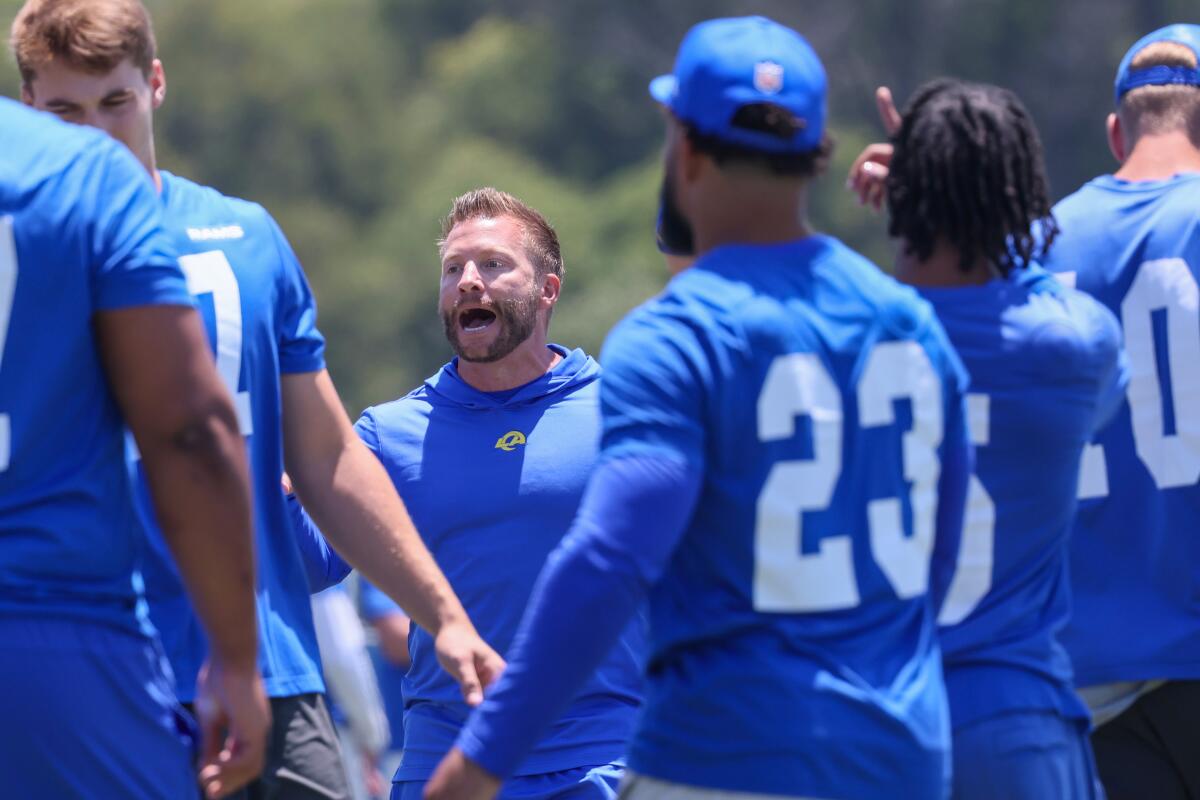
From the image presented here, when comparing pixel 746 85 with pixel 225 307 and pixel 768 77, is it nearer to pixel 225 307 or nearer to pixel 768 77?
pixel 768 77

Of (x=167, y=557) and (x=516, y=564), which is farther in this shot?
(x=516, y=564)

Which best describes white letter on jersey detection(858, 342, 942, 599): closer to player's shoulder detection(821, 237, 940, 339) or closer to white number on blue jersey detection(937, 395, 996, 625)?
player's shoulder detection(821, 237, 940, 339)

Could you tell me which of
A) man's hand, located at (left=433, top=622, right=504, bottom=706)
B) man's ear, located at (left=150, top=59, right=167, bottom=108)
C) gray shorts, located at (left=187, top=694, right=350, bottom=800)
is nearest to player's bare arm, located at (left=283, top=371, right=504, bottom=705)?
man's hand, located at (left=433, top=622, right=504, bottom=706)

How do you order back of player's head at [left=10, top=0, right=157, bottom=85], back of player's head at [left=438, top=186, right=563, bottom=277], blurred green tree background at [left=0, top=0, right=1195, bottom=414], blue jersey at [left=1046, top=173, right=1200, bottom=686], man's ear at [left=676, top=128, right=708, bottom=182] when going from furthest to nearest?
blurred green tree background at [left=0, top=0, right=1195, bottom=414] → back of player's head at [left=438, top=186, right=563, bottom=277] → blue jersey at [left=1046, top=173, right=1200, bottom=686] → back of player's head at [left=10, top=0, right=157, bottom=85] → man's ear at [left=676, top=128, right=708, bottom=182]

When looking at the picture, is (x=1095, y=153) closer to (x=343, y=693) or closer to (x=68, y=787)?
(x=343, y=693)

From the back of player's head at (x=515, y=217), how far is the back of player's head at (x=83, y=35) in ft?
6.40

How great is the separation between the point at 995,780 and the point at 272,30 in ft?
169

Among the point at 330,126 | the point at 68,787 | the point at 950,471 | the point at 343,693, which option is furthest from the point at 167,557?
the point at 330,126

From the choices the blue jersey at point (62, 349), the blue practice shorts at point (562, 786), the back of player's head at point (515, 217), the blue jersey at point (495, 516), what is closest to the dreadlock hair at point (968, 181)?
the blue jersey at point (62, 349)

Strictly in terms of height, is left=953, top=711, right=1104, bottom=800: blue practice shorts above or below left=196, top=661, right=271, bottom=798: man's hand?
below

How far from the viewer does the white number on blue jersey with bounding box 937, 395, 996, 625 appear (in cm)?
389

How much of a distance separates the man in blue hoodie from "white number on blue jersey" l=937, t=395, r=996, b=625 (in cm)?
162

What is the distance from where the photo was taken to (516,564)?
18.0 feet

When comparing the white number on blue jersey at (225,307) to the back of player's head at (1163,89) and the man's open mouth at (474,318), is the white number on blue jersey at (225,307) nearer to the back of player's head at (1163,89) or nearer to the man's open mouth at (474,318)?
the man's open mouth at (474,318)
